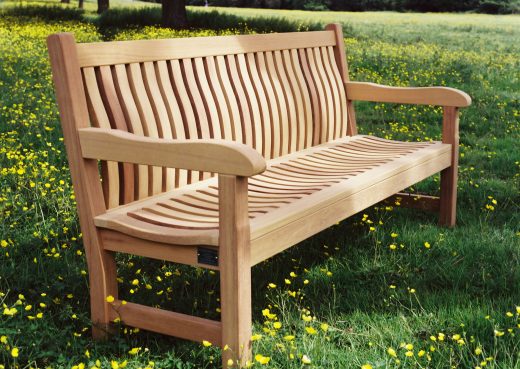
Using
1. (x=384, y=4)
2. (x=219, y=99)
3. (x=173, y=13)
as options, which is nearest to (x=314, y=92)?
(x=219, y=99)

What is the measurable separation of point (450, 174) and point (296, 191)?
163 centimetres

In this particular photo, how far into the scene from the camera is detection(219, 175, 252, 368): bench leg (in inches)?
100

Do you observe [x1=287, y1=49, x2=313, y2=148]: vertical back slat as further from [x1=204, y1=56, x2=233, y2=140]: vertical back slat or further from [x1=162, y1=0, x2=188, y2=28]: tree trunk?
[x1=162, y1=0, x2=188, y2=28]: tree trunk

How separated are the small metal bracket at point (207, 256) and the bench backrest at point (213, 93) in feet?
1.86

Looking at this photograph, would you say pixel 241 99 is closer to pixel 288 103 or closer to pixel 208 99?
pixel 208 99

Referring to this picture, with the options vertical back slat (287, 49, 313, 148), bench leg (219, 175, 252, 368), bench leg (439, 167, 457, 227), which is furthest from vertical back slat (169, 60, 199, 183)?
bench leg (439, 167, 457, 227)

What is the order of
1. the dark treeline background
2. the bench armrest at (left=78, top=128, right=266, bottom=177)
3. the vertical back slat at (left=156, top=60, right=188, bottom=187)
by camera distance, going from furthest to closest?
the dark treeline background
the vertical back slat at (left=156, top=60, right=188, bottom=187)
the bench armrest at (left=78, top=128, right=266, bottom=177)

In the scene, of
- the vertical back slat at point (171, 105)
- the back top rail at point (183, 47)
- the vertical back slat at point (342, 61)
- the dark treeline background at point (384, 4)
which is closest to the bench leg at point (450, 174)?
the vertical back slat at point (342, 61)

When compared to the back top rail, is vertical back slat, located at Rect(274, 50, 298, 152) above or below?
below

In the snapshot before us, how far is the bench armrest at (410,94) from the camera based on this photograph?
451 cm

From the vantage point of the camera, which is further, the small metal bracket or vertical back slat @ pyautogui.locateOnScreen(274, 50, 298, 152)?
vertical back slat @ pyautogui.locateOnScreen(274, 50, 298, 152)

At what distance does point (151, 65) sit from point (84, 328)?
112 cm

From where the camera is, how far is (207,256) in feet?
8.78

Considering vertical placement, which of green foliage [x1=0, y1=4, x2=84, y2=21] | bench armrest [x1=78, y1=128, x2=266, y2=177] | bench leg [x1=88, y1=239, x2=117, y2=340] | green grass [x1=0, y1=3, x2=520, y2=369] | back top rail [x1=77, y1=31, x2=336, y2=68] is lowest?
green grass [x1=0, y1=3, x2=520, y2=369]
